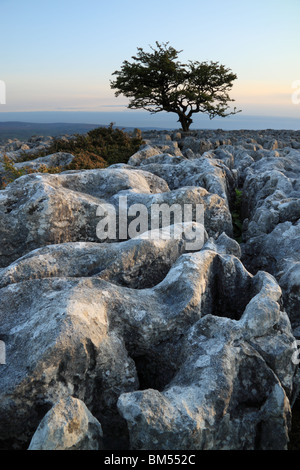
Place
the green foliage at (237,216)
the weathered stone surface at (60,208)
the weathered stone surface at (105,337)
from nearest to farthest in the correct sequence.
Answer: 1. the weathered stone surface at (105,337)
2. the weathered stone surface at (60,208)
3. the green foliage at (237,216)

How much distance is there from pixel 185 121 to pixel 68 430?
5932cm

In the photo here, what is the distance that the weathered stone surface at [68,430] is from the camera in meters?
4.16

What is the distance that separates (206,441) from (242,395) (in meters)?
0.93

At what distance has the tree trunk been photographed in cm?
5895

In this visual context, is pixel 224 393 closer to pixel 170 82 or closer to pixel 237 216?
pixel 237 216

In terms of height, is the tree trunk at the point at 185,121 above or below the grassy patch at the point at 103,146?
above

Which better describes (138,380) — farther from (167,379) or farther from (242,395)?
(242,395)

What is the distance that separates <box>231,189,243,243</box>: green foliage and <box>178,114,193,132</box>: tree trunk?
1777 inches

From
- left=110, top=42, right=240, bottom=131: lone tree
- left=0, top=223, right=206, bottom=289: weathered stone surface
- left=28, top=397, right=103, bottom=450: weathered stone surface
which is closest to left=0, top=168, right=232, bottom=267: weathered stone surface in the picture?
left=0, top=223, right=206, bottom=289: weathered stone surface

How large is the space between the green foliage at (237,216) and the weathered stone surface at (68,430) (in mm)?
9434

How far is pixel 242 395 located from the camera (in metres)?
5.25

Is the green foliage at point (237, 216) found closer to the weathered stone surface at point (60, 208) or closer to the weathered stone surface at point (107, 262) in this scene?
the weathered stone surface at point (60, 208)

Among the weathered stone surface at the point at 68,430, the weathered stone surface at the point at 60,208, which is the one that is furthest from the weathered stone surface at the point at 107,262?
the weathered stone surface at the point at 68,430

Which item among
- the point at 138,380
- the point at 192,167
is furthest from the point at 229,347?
the point at 192,167
